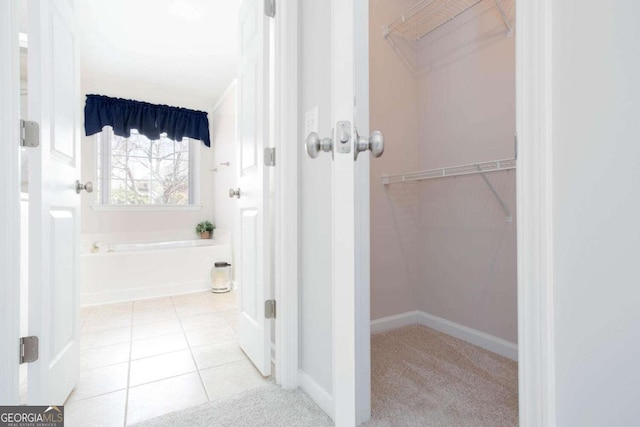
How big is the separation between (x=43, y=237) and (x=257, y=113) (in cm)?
106

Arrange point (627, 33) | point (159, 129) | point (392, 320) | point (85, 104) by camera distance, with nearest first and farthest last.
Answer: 1. point (627, 33)
2. point (392, 320)
3. point (85, 104)
4. point (159, 129)

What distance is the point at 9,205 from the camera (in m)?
1.09

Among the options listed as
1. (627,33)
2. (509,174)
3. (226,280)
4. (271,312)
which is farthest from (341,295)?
(226,280)

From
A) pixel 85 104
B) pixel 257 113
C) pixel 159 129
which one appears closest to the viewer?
pixel 257 113

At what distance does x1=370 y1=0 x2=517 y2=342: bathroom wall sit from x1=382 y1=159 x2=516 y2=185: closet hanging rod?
0.07m

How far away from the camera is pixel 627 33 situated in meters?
0.56

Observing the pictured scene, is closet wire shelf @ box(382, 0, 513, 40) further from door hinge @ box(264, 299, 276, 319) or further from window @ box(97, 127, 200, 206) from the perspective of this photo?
window @ box(97, 127, 200, 206)

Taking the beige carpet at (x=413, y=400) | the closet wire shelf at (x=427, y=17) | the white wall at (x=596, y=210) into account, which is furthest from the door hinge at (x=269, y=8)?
the beige carpet at (x=413, y=400)

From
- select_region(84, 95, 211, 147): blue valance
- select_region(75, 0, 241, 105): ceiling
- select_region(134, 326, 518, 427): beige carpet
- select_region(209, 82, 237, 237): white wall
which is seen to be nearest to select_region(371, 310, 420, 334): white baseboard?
select_region(134, 326, 518, 427): beige carpet

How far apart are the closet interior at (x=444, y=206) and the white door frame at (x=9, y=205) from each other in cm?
137

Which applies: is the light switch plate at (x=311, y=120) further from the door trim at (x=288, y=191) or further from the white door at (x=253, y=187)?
the white door at (x=253, y=187)

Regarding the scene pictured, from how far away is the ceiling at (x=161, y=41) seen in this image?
2.43 m

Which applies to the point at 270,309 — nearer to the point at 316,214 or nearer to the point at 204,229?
the point at 316,214

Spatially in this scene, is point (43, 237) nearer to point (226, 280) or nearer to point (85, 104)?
point (226, 280)
